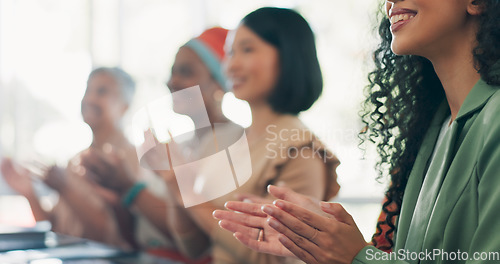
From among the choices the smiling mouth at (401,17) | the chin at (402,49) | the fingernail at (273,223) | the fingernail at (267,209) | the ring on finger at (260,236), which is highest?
the smiling mouth at (401,17)

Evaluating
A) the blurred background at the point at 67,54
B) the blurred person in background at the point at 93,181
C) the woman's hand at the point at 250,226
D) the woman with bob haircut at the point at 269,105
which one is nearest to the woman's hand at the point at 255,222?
the woman's hand at the point at 250,226

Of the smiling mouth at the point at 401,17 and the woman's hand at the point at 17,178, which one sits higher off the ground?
the smiling mouth at the point at 401,17

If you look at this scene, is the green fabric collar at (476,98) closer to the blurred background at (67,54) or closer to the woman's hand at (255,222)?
the woman's hand at (255,222)

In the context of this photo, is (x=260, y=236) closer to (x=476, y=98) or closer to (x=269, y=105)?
(x=476, y=98)

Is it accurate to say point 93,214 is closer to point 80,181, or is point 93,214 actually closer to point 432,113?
point 80,181

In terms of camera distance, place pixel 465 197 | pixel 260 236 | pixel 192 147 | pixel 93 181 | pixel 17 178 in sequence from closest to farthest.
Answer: pixel 465 197, pixel 260 236, pixel 192 147, pixel 93 181, pixel 17 178

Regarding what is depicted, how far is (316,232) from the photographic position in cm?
64

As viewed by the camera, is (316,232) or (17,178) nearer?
(316,232)

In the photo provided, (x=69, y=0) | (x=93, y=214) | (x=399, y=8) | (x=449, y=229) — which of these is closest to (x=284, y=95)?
(x=399, y=8)

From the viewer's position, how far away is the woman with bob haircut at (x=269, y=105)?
1.16m

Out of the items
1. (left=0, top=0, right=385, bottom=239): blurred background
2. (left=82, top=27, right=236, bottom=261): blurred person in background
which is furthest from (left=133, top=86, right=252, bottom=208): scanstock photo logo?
(left=0, top=0, right=385, bottom=239): blurred background

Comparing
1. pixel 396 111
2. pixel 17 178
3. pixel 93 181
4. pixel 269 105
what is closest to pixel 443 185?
pixel 396 111

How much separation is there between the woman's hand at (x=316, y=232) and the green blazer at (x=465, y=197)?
22mm

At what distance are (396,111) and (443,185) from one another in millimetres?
248
